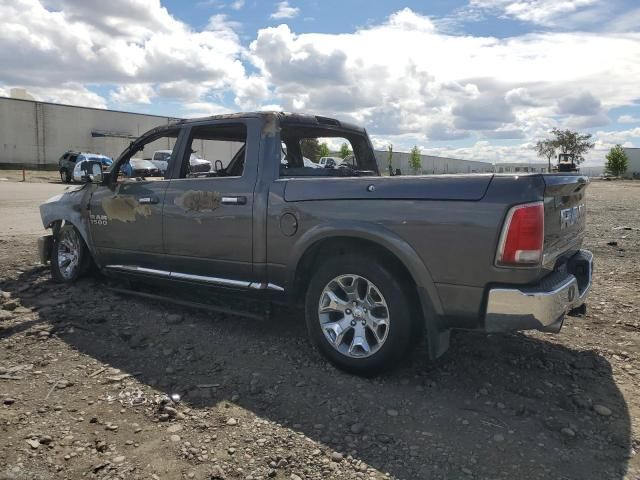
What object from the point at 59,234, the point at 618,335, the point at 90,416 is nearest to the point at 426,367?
the point at 618,335

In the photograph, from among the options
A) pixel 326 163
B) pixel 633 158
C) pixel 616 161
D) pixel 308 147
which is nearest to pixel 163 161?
pixel 308 147

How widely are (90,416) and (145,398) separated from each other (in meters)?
0.35

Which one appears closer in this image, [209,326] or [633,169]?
[209,326]

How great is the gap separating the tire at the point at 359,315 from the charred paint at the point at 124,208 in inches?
79.8

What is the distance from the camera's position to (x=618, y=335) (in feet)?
Result: 15.0

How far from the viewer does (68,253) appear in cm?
601

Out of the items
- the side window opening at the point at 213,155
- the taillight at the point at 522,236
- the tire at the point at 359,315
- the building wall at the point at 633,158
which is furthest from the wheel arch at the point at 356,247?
the building wall at the point at 633,158

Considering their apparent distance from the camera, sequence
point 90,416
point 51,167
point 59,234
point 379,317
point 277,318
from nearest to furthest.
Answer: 1. point 90,416
2. point 379,317
3. point 277,318
4. point 59,234
5. point 51,167

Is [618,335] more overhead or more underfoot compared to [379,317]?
more underfoot

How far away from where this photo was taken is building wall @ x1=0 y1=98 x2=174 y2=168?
52500mm

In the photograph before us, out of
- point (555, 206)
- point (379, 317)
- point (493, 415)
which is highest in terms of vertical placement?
point (555, 206)

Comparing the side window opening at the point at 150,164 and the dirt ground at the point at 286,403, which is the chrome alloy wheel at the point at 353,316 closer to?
the dirt ground at the point at 286,403

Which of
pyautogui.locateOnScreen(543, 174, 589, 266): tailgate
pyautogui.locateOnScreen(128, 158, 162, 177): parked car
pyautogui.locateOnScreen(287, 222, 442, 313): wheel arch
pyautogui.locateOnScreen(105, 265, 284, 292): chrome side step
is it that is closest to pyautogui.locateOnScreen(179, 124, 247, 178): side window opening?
pyautogui.locateOnScreen(128, 158, 162, 177): parked car

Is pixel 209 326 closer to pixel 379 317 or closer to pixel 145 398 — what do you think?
pixel 145 398
